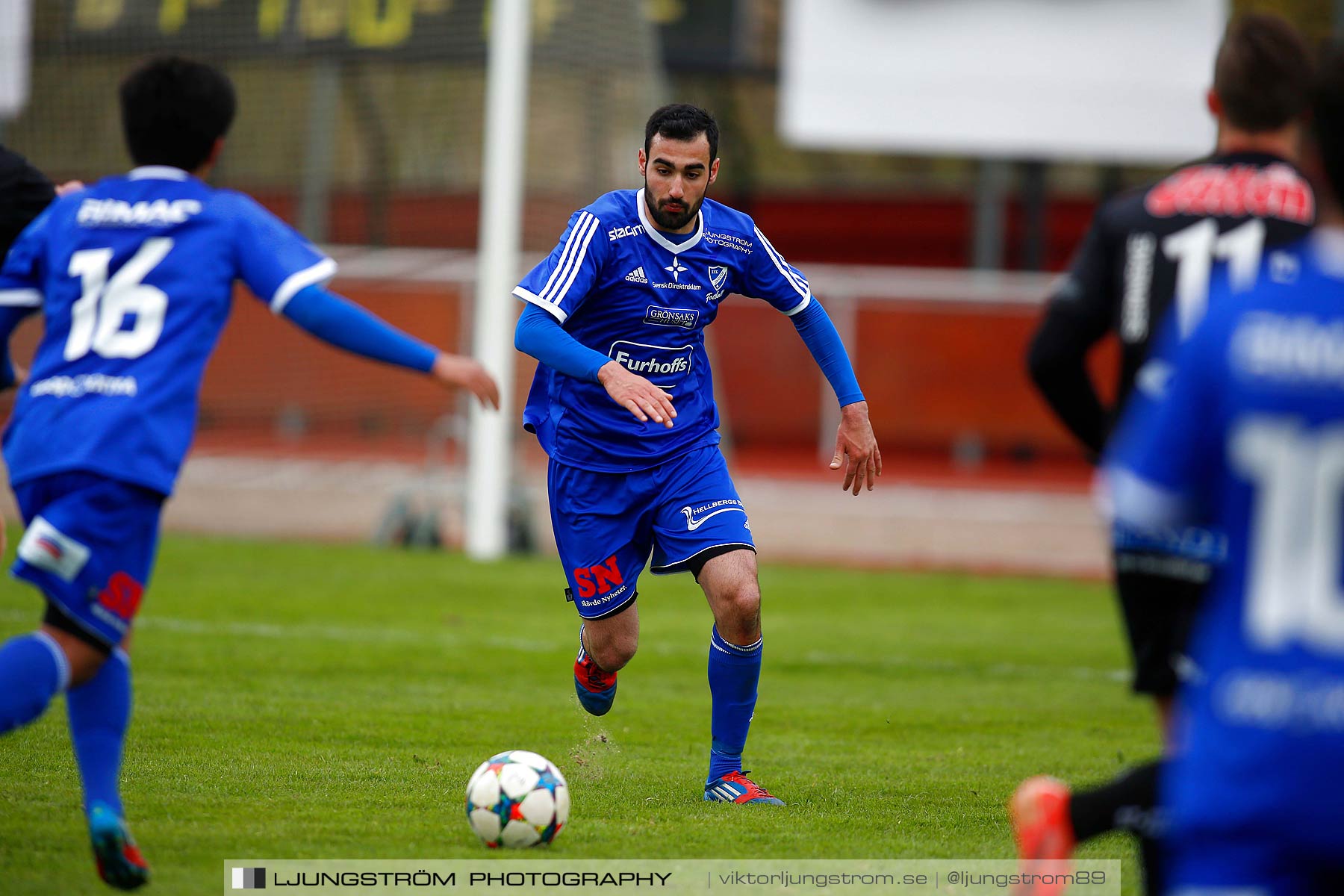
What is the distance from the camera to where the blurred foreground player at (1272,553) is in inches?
87.9

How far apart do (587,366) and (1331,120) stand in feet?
10.1

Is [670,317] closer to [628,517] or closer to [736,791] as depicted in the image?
[628,517]

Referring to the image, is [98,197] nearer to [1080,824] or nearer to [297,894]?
[297,894]

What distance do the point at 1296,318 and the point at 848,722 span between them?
17.5 ft

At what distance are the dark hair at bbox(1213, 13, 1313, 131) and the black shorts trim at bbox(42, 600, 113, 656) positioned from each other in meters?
3.02

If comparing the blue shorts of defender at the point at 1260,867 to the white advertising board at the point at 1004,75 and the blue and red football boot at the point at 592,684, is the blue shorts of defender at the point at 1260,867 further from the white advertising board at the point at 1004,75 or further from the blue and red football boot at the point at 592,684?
the white advertising board at the point at 1004,75

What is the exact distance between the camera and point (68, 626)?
12.5 ft

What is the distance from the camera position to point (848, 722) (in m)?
7.35

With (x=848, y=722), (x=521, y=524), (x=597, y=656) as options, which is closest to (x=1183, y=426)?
(x=597, y=656)

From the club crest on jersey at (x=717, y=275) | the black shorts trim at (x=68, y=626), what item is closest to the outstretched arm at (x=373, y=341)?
the black shorts trim at (x=68, y=626)

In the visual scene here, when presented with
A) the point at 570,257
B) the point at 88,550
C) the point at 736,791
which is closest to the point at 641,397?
the point at 570,257

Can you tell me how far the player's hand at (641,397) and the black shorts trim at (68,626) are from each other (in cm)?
170

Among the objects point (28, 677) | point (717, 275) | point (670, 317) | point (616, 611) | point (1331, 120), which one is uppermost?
point (1331, 120)

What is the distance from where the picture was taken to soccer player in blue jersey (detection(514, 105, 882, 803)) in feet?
17.9
